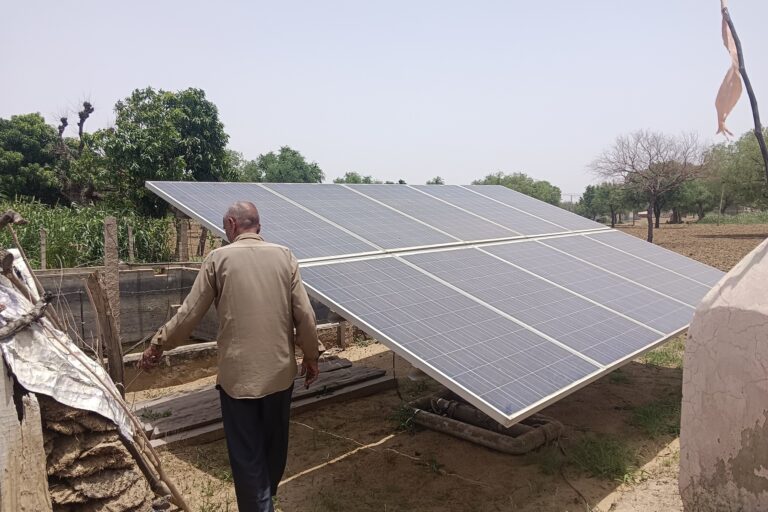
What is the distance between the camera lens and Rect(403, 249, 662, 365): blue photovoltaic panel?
5.09m

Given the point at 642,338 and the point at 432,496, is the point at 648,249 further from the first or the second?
the point at 432,496

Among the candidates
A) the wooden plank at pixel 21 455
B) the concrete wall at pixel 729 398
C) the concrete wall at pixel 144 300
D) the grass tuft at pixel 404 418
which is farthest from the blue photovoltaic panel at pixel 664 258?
the wooden plank at pixel 21 455

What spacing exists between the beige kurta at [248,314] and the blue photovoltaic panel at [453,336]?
0.97 m

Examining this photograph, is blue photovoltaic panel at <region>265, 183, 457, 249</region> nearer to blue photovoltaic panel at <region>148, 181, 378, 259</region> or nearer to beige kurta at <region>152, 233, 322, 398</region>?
blue photovoltaic panel at <region>148, 181, 378, 259</region>

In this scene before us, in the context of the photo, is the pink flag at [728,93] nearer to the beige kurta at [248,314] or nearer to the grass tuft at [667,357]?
the beige kurta at [248,314]

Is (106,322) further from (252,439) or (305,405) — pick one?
(305,405)

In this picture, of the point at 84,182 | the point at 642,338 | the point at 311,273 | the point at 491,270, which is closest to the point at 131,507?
the point at 311,273

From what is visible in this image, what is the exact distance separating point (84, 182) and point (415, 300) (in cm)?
2268

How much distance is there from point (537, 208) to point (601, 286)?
4.31 metres

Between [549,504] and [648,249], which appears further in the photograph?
[648,249]

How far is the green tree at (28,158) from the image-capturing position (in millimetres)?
26375

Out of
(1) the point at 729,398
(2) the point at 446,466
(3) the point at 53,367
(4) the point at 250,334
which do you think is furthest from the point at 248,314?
(2) the point at 446,466

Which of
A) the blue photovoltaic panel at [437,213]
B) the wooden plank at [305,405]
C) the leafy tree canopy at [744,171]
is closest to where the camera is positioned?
the wooden plank at [305,405]

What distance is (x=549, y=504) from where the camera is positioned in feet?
15.6
